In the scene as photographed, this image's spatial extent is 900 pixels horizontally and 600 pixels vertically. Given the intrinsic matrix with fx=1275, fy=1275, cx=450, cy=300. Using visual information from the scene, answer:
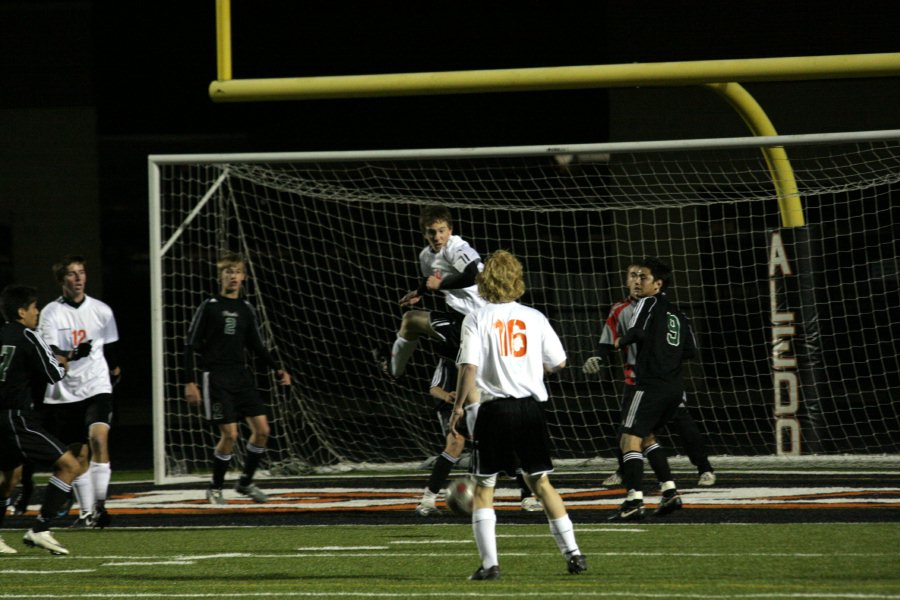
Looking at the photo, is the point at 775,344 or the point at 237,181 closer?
the point at 775,344

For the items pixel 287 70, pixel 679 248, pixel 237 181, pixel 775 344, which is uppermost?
pixel 287 70

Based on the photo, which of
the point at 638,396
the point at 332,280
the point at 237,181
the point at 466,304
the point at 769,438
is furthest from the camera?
the point at 237,181

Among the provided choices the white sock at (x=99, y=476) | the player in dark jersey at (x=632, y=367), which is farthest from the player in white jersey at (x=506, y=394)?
the white sock at (x=99, y=476)

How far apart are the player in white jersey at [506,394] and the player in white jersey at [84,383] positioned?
3833mm

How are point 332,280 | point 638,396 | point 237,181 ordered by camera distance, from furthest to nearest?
point 237,181 < point 332,280 < point 638,396

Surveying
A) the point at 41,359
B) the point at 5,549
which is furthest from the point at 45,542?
the point at 41,359

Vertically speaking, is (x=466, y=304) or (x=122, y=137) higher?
(x=122, y=137)

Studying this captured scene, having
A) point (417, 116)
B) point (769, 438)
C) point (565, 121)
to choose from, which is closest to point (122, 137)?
point (417, 116)

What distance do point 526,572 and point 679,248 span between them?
9.28 m

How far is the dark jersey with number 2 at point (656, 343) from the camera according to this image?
8.87 m

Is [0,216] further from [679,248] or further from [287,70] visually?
[679,248]

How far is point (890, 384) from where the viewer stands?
14648mm

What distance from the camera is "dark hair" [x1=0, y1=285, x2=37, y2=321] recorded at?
8.02 m

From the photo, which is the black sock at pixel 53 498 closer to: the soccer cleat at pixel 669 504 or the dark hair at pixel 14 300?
the dark hair at pixel 14 300
